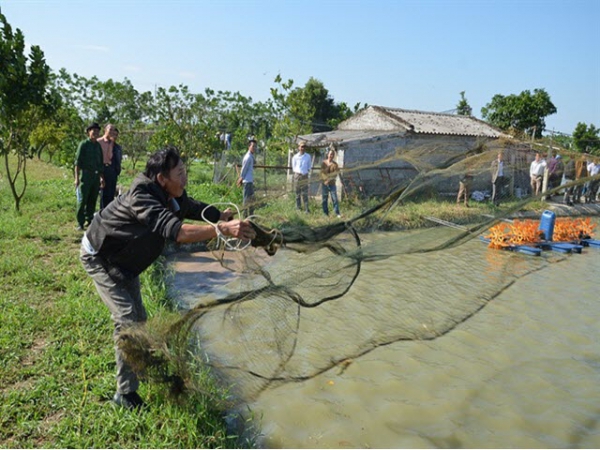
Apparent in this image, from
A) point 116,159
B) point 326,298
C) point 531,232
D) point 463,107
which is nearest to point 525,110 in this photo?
point 463,107

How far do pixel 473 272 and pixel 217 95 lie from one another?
15.0 meters

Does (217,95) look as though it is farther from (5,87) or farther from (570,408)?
(570,408)

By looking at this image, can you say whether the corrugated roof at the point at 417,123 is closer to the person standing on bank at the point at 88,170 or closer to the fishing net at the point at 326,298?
the fishing net at the point at 326,298

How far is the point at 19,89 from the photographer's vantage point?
8219 mm

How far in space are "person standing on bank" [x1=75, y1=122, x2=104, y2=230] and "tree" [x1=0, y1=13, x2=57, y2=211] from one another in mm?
1763

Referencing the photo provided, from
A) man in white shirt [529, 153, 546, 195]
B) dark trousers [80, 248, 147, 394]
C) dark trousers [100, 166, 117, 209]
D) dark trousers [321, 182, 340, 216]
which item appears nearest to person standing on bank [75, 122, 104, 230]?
dark trousers [100, 166, 117, 209]

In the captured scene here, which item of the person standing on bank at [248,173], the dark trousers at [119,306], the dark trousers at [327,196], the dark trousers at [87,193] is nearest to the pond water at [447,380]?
the dark trousers at [119,306]

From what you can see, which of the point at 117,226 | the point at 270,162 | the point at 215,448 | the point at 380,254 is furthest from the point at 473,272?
the point at 270,162

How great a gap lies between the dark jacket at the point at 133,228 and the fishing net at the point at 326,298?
0.45m

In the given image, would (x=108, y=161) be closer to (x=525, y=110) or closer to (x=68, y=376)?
(x=68, y=376)

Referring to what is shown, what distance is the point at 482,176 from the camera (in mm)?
7230

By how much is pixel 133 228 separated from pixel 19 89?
6907mm

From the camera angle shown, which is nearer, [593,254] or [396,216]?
[396,216]

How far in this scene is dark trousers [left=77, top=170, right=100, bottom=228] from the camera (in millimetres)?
7602
